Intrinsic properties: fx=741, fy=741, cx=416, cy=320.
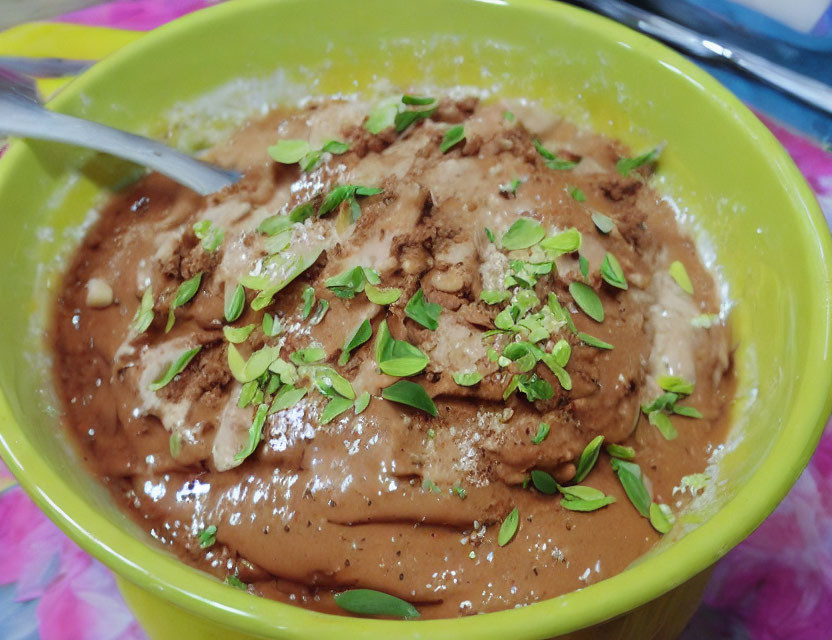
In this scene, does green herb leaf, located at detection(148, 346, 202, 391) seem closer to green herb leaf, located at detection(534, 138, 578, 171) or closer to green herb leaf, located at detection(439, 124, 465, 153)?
green herb leaf, located at detection(439, 124, 465, 153)

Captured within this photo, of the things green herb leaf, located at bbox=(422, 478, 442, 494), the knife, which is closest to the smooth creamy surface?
green herb leaf, located at bbox=(422, 478, 442, 494)

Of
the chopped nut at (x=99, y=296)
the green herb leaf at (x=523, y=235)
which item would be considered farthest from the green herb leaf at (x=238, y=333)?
the green herb leaf at (x=523, y=235)

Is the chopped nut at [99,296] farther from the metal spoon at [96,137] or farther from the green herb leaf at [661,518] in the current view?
the green herb leaf at [661,518]

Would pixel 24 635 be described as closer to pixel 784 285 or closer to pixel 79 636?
pixel 79 636

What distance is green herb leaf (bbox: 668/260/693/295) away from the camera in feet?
3.25

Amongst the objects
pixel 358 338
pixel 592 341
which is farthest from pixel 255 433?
pixel 592 341

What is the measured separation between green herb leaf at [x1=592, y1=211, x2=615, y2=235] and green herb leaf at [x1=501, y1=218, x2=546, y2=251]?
0.08m

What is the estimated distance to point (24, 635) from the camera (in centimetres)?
96

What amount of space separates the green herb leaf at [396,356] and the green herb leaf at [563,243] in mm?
213

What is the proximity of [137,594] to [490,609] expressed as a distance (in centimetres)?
36

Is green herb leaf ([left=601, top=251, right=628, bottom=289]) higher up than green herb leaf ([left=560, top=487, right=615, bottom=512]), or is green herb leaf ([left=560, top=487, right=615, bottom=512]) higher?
green herb leaf ([left=601, top=251, right=628, bottom=289])

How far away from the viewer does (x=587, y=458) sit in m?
0.81

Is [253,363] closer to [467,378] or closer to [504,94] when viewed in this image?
[467,378]

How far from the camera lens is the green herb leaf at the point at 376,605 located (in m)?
0.72
